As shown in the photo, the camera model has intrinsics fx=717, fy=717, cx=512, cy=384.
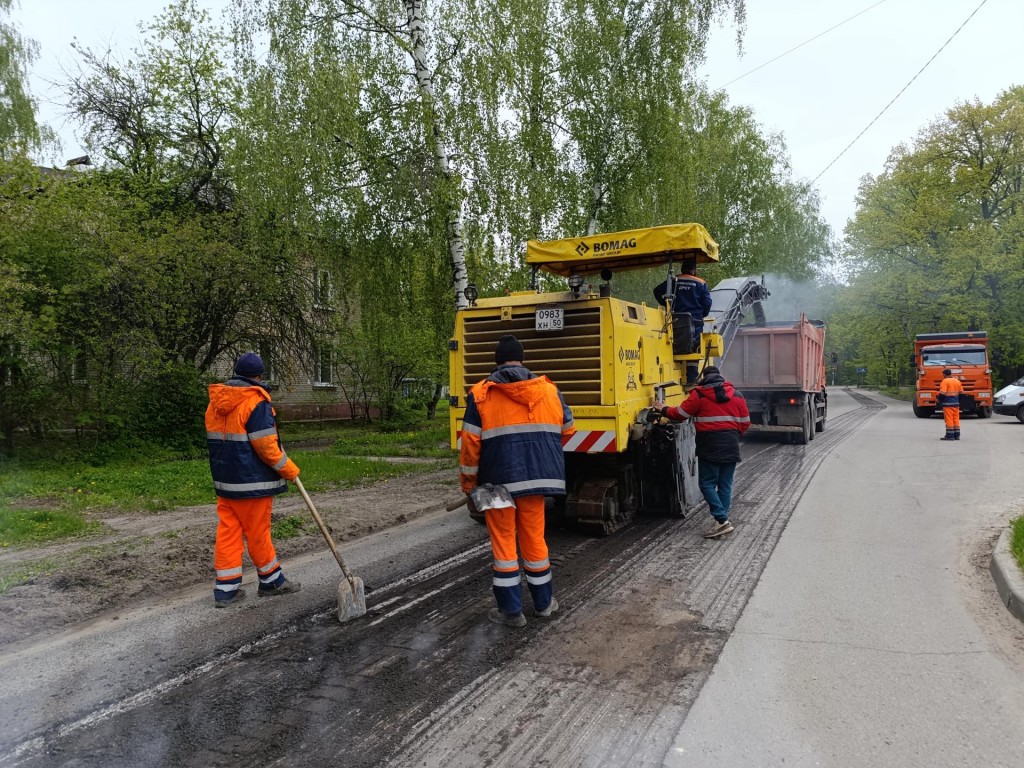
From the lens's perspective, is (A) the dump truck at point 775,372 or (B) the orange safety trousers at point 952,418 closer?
(A) the dump truck at point 775,372

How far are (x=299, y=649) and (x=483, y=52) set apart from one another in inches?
418

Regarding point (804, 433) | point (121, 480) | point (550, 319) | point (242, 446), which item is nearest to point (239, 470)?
point (242, 446)

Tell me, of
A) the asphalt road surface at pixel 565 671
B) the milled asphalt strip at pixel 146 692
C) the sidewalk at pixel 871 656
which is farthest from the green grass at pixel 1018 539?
the milled asphalt strip at pixel 146 692

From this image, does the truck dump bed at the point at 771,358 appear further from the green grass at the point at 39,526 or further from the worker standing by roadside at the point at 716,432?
the green grass at the point at 39,526

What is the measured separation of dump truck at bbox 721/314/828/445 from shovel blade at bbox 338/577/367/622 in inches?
449

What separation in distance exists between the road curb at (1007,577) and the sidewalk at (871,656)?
7cm

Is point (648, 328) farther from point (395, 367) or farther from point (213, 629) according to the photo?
point (395, 367)

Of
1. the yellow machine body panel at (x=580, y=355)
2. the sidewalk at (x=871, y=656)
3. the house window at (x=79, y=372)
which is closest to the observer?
the sidewalk at (x=871, y=656)

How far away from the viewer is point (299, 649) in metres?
4.40

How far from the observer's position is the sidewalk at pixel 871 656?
3186 millimetres

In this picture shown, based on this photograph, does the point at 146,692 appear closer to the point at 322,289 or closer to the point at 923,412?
the point at 322,289

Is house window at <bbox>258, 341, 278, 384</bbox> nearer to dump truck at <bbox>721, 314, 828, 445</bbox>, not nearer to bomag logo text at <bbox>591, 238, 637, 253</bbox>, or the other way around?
bomag logo text at <bbox>591, 238, 637, 253</bbox>

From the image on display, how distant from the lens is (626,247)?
306 inches

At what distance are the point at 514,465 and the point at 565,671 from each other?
1.34 m
